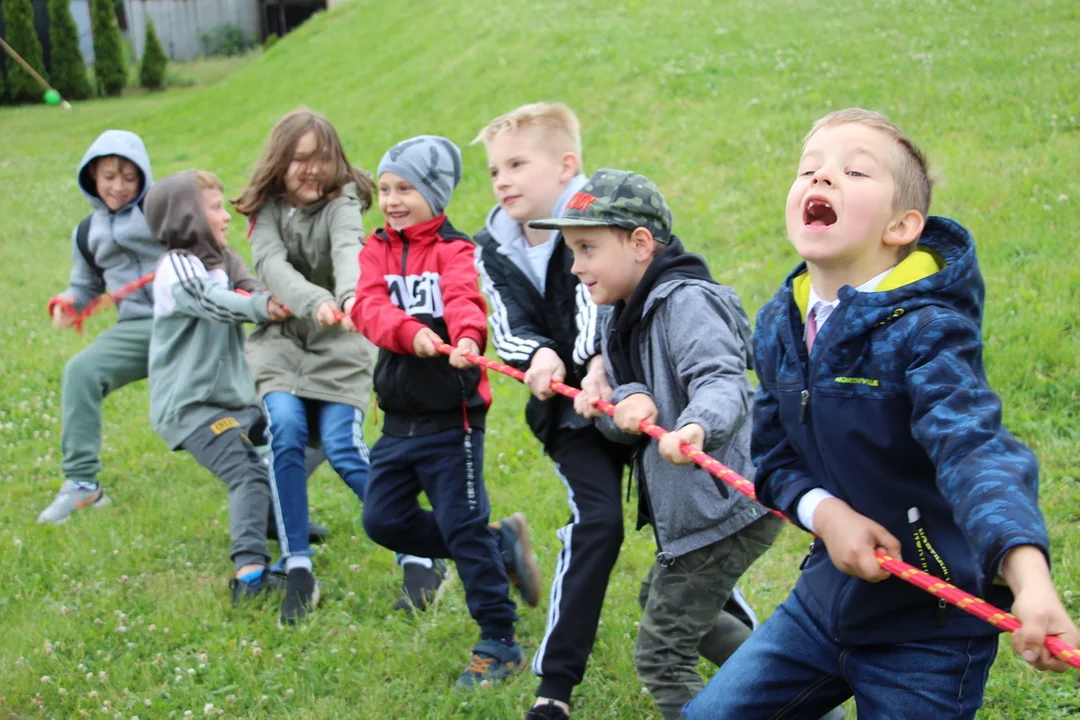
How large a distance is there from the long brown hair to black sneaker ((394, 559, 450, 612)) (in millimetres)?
1903

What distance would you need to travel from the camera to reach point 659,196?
12.3ft

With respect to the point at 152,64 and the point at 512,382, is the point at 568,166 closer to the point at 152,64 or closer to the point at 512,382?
the point at 512,382

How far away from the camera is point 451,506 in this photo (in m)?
4.61

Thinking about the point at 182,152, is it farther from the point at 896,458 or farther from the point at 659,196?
the point at 896,458

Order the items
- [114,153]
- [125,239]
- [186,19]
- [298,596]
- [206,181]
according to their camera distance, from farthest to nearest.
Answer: [186,19] → [125,239] → [114,153] → [206,181] → [298,596]

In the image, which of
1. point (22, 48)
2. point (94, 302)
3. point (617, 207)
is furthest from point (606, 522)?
point (22, 48)

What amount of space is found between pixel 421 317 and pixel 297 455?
1152 mm

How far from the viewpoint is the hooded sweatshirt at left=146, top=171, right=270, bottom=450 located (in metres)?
5.61

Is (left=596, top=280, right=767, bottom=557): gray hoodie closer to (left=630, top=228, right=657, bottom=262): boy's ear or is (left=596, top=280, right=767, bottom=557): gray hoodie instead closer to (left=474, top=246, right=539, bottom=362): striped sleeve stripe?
(left=630, top=228, right=657, bottom=262): boy's ear

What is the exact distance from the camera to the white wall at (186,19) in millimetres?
42562

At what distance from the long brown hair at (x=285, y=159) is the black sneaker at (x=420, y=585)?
1.90 m

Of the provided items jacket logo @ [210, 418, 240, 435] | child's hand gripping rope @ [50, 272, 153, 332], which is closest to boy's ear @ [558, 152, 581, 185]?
jacket logo @ [210, 418, 240, 435]

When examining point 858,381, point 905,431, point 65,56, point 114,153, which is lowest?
point 905,431

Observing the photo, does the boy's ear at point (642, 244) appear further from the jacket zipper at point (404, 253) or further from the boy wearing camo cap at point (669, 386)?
the jacket zipper at point (404, 253)
